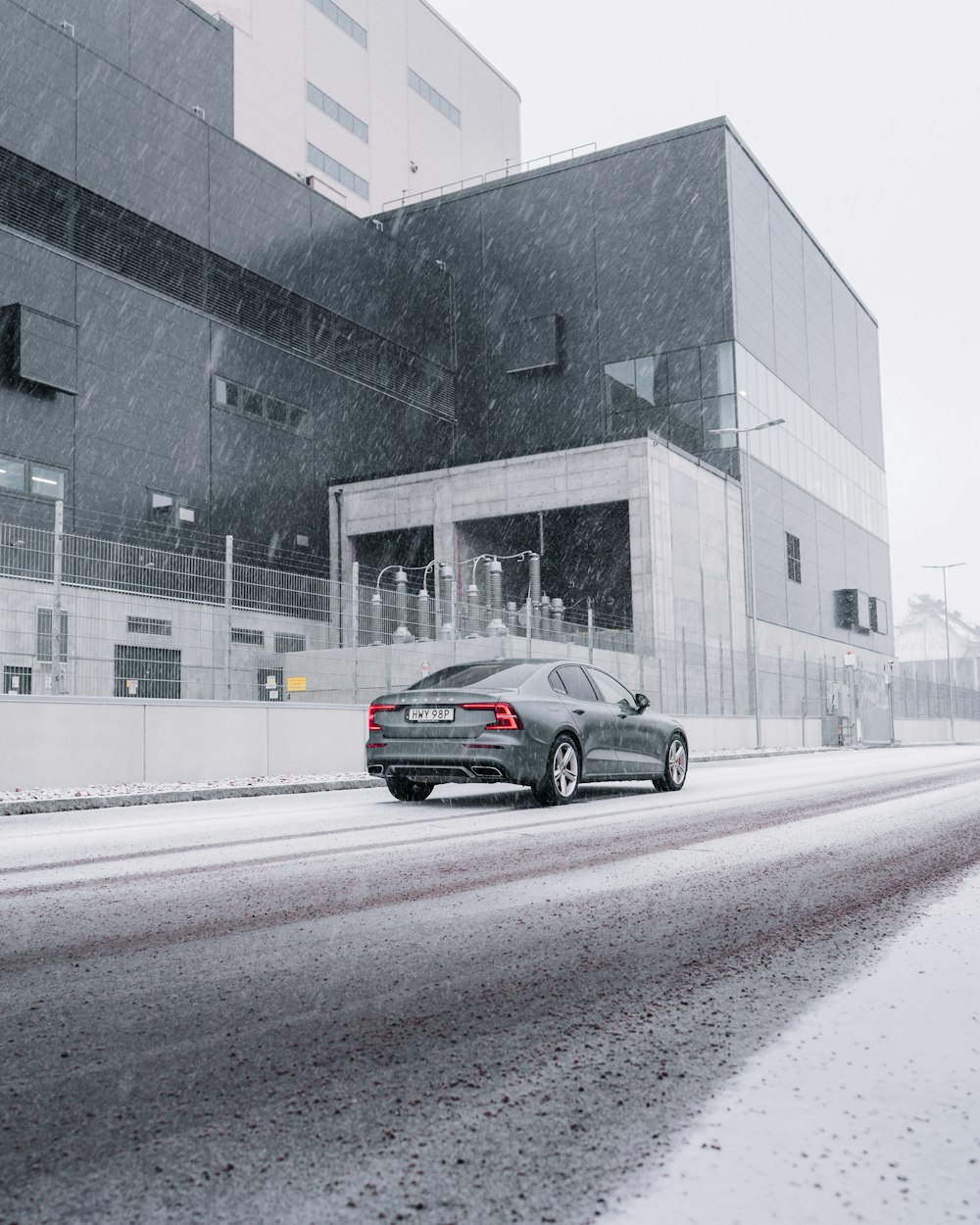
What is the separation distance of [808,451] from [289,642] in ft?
122

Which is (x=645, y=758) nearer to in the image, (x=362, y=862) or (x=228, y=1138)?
(x=362, y=862)

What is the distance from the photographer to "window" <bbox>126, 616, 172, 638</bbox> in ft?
42.6

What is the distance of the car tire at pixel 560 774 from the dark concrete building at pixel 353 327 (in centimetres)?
1843

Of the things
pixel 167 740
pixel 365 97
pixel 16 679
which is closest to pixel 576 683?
pixel 167 740

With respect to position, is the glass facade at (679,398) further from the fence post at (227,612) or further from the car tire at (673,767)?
the car tire at (673,767)

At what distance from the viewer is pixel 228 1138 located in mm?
2289

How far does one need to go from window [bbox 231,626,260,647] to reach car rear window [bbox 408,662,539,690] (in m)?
3.61

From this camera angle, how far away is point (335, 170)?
1885 inches

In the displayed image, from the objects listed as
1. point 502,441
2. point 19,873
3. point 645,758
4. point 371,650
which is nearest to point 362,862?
point 19,873

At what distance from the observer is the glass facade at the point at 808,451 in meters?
41.2

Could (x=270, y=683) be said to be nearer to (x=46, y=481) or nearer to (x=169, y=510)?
(x=46, y=481)

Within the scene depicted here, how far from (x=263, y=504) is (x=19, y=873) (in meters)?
28.6

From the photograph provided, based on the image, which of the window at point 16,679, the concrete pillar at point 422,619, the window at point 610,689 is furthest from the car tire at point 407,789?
the concrete pillar at point 422,619

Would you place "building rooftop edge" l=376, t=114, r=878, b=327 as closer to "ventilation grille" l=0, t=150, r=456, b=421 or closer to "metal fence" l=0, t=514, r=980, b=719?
"ventilation grille" l=0, t=150, r=456, b=421
